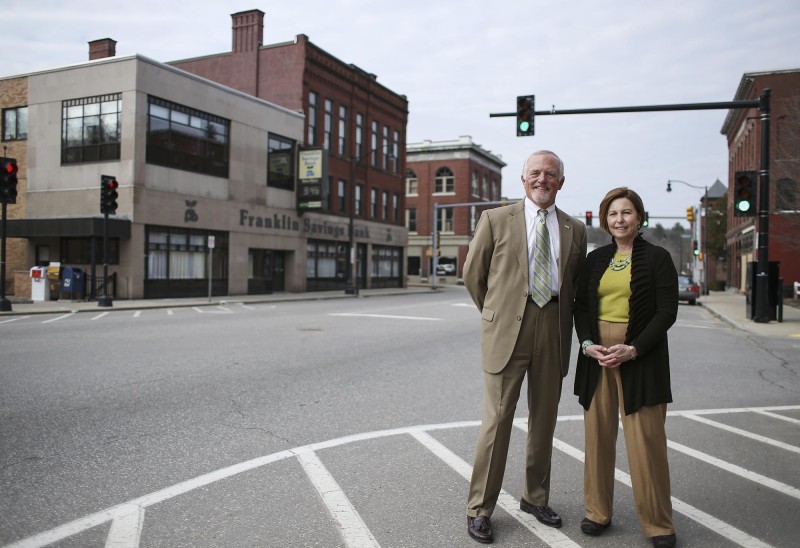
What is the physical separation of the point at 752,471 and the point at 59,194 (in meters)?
27.5

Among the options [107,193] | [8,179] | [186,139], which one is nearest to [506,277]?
[8,179]

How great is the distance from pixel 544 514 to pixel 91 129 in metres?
26.8

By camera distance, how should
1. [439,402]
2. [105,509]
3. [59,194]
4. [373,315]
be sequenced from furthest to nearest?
[59,194], [373,315], [439,402], [105,509]

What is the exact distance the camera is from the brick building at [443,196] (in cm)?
6488

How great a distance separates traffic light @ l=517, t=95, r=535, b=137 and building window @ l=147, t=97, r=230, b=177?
15.8 meters

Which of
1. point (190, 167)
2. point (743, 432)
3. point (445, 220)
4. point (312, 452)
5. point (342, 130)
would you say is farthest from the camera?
point (445, 220)

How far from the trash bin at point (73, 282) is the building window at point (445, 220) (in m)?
45.8

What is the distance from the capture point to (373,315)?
62.3 feet

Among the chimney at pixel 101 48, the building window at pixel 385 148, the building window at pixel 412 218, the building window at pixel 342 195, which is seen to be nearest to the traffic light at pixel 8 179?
the chimney at pixel 101 48

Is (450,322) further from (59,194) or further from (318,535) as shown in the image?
(59,194)

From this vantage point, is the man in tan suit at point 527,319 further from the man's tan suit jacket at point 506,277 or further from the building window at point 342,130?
the building window at point 342,130

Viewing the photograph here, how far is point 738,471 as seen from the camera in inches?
188

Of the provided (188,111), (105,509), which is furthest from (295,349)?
(188,111)

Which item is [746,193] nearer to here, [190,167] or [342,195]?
[190,167]
